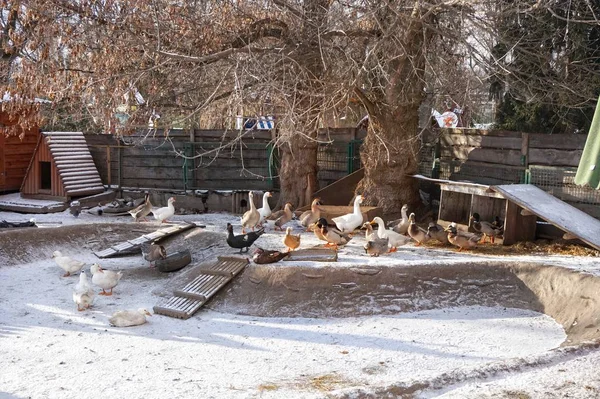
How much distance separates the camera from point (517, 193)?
39.9 feet

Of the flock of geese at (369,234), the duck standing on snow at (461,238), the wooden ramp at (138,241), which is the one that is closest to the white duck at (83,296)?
the wooden ramp at (138,241)

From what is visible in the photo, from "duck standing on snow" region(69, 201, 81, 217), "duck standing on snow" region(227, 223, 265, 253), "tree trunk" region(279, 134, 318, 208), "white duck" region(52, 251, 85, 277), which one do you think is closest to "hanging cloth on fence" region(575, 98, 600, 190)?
"duck standing on snow" region(227, 223, 265, 253)

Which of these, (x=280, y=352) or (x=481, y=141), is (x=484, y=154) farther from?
(x=280, y=352)

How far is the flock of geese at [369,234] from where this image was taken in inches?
456

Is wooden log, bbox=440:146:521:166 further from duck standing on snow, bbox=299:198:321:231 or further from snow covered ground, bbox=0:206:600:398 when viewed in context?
duck standing on snow, bbox=299:198:321:231

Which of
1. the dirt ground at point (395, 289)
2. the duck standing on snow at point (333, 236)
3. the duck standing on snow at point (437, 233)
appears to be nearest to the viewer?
the dirt ground at point (395, 289)

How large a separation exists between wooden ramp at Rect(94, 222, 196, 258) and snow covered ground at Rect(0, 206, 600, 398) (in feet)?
4.30

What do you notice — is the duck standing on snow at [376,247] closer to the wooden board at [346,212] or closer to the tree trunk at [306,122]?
the wooden board at [346,212]

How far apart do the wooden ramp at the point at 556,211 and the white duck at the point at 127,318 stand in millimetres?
7087

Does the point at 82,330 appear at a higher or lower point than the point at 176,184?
lower

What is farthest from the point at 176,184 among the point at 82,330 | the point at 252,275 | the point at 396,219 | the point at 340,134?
the point at 82,330

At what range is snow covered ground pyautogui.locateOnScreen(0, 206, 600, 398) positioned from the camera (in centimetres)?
616

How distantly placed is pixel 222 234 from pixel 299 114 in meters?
3.13

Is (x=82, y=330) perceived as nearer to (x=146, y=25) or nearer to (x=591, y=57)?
(x=146, y=25)
